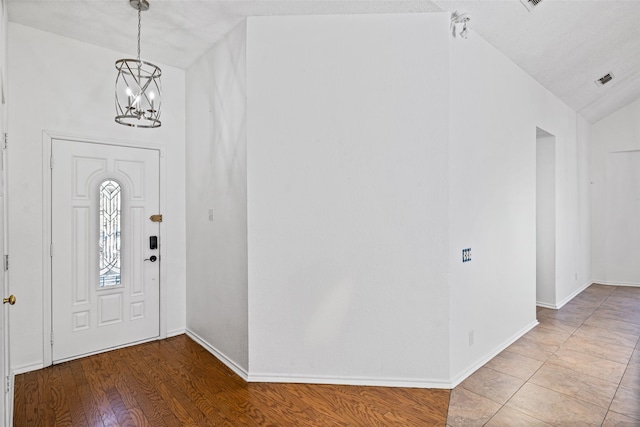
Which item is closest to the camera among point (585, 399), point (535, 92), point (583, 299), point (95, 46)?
point (585, 399)

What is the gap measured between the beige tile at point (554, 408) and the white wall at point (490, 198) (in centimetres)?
44

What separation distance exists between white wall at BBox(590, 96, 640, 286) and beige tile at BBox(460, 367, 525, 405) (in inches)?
194

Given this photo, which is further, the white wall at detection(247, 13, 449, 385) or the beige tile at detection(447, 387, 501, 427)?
the white wall at detection(247, 13, 449, 385)

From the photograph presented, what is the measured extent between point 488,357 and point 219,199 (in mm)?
2868

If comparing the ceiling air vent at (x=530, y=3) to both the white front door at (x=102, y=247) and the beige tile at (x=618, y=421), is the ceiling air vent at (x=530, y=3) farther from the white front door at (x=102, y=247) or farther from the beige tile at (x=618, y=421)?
the white front door at (x=102, y=247)

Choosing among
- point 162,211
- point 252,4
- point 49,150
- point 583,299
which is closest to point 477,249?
point 252,4

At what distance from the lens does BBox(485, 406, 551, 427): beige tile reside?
2.32 m

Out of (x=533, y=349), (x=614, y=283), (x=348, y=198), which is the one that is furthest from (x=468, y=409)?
(x=614, y=283)

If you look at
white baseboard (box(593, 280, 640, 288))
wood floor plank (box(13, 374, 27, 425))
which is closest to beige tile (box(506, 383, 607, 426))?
wood floor plank (box(13, 374, 27, 425))

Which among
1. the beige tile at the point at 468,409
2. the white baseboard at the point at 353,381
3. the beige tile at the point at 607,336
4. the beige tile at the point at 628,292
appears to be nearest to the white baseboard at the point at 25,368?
the white baseboard at the point at 353,381

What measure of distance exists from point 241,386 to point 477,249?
226cm

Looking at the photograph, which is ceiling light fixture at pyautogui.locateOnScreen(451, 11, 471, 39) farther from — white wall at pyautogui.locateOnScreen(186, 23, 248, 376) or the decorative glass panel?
the decorative glass panel

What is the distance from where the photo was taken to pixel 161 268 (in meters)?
3.82

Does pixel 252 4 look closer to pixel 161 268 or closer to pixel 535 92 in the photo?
pixel 161 268
